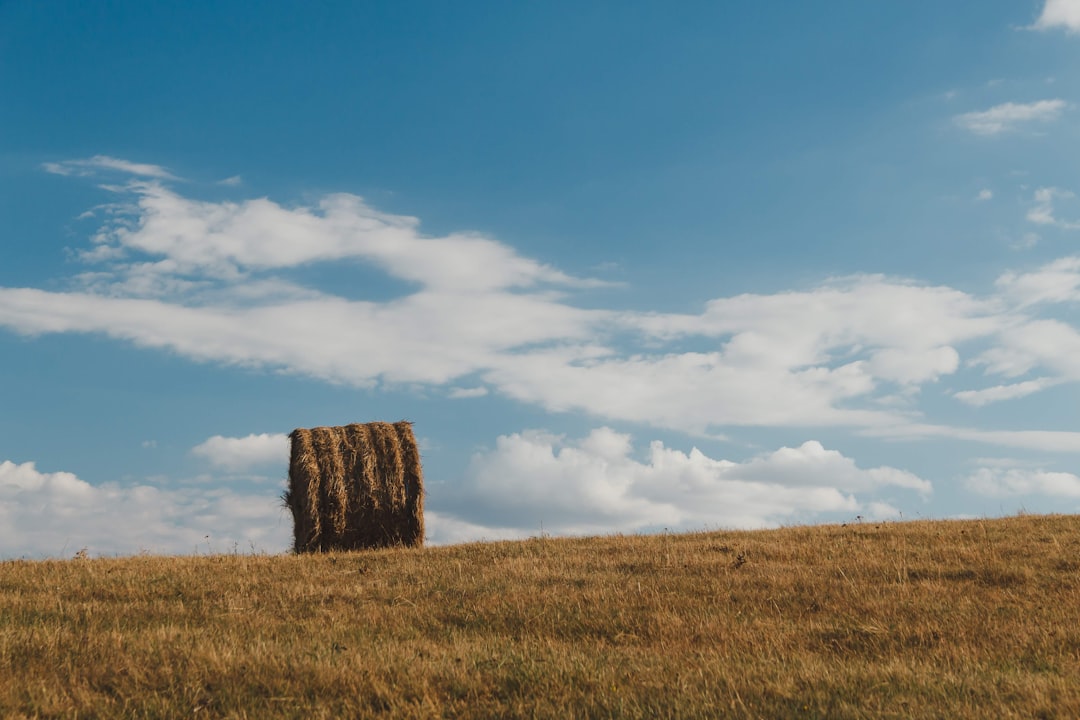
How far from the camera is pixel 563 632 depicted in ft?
36.7

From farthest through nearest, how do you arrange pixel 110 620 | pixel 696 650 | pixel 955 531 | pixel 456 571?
pixel 955 531 → pixel 456 571 → pixel 110 620 → pixel 696 650

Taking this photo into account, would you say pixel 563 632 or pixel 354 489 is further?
pixel 354 489

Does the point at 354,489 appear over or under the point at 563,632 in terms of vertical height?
over

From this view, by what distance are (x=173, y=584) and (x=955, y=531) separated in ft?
50.2

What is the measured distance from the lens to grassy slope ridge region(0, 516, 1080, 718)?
26.3 feet

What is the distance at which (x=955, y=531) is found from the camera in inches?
762

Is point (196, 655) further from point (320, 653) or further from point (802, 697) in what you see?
point (802, 697)

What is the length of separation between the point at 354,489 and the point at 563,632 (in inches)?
420

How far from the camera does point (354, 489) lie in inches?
821

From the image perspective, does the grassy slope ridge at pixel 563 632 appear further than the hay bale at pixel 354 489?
No

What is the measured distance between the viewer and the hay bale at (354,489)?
20.6 metres

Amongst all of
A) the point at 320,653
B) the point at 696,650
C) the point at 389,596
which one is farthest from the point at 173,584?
the point at 696,650

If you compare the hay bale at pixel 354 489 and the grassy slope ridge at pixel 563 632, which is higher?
the hay bale at pixel 354 489

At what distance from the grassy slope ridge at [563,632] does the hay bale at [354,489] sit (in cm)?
291
